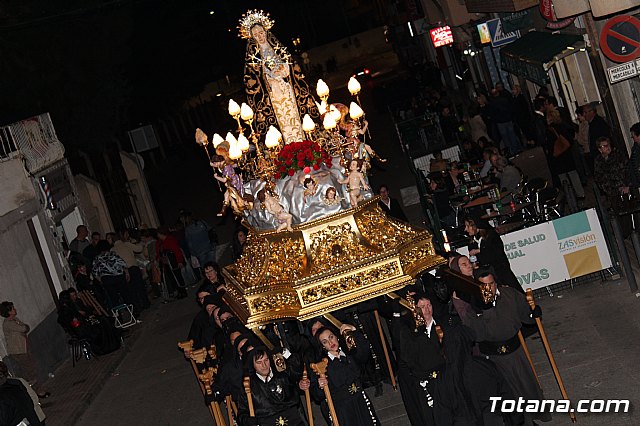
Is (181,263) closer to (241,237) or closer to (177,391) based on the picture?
(241,237)

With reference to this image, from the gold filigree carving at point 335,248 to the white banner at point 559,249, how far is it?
3.35 m

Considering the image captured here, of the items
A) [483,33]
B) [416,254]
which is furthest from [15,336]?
[483,33]

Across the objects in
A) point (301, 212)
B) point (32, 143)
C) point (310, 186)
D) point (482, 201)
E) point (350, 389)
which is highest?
point (32, 143)

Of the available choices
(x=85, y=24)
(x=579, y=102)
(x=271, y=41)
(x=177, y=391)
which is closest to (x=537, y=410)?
(x=271, y=41)

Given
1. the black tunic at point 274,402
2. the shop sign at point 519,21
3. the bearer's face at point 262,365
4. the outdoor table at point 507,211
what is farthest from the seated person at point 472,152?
the bearer's face at point 262,365

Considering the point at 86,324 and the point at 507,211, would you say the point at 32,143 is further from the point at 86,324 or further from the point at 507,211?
the point at 507,211

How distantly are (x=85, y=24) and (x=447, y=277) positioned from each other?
86.6 feet

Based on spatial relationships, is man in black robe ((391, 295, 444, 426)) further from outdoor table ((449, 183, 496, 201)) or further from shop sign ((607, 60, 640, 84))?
outdoor table ((449, 183, 496, 201))

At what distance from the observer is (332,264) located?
11.9 meters

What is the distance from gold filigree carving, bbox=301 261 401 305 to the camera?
38.3 feet

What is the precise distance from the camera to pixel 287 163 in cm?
1277

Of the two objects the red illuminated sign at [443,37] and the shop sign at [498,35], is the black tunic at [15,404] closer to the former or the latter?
the shop sign at [498,35]

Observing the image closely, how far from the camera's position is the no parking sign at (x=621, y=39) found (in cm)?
1605

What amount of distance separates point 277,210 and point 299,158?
0.76 m
